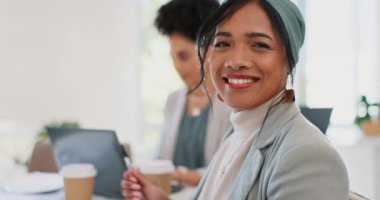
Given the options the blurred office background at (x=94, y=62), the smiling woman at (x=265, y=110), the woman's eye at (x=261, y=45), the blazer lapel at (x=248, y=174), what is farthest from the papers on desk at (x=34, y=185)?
the blurred office background at (x=94, y=62)

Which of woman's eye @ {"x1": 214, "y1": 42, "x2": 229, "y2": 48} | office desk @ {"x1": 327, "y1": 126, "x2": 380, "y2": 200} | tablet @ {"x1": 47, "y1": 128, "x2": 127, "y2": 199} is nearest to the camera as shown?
woman's eye @ {"x1": 214, "y1": 42, "x2": 229, "y2": 48}

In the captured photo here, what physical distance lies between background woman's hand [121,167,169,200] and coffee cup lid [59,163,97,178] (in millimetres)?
136

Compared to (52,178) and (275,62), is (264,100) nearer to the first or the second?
(275,62)

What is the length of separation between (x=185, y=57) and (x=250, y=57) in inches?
40.0

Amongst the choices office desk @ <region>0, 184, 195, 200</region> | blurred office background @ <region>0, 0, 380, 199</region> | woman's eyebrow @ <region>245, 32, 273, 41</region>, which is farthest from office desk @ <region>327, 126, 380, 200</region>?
woman's eyebrow @ <region>245, 32, 273, 41</region>

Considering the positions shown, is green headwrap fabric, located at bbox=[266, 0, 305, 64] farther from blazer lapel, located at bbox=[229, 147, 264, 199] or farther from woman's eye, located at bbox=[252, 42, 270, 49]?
blazer lapel, located at bbox=[229, 147, 264, 199]

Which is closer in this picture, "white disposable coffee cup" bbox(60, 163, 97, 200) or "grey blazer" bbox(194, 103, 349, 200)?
"grey blazer" bbox(194, 103, 349, 200)

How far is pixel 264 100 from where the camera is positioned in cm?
105

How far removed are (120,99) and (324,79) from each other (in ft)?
5.06

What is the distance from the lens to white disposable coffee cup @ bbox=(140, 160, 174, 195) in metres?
1.51

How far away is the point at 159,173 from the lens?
151cm

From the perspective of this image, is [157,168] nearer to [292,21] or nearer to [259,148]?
[259,148]

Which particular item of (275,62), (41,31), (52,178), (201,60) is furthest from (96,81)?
(275,62)

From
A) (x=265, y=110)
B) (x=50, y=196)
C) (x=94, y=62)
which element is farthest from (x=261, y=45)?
(x=94, y=62)
